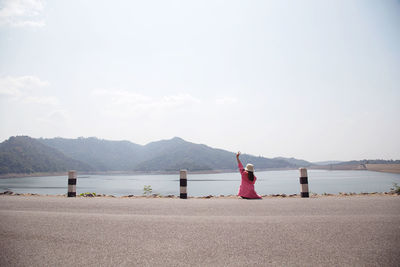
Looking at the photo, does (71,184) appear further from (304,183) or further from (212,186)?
(212,186)

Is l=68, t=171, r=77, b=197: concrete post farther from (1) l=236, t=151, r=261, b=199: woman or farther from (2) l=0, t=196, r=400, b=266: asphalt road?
(1) l=236, t=151, r=261, b=199: woman

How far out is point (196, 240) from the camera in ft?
10.3

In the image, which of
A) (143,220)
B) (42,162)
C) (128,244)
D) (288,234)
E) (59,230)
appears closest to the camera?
(128,244)

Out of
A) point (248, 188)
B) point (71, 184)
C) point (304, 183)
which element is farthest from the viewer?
point (71, 184)

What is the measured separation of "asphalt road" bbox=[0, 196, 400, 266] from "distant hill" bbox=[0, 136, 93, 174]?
15915 centimetres

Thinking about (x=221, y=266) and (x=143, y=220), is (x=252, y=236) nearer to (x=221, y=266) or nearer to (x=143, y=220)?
(x=221, y=266)

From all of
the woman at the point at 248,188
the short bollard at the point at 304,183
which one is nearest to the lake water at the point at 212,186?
the short bollard at the point at 304,183

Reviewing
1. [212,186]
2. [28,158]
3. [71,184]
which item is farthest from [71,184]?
[28,158]

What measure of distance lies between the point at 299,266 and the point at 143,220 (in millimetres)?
2356

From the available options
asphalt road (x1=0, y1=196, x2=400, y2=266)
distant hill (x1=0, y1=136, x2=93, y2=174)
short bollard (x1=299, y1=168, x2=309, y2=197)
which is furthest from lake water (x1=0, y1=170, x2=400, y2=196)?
asphalt road (x1=0, y1=196, x2=400, y2=266)

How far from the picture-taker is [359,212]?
473 centimetres

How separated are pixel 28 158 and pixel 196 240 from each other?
17468 centimetres

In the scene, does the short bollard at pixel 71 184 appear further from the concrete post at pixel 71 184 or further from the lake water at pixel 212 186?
the lake water at pixel 212 186

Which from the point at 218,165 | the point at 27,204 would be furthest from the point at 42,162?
the point at 27,204
